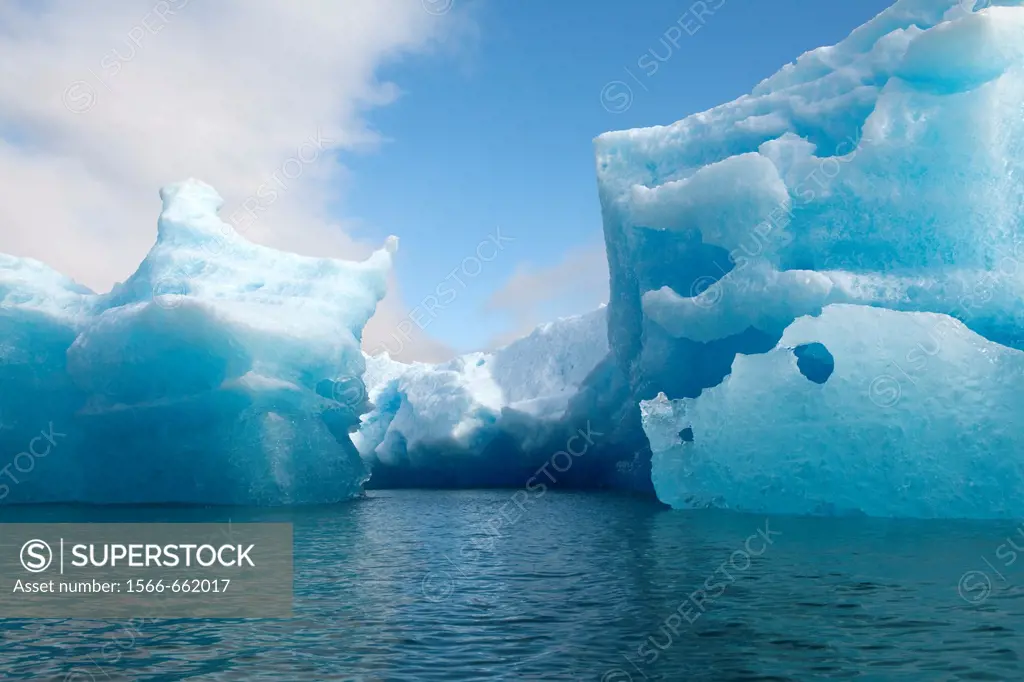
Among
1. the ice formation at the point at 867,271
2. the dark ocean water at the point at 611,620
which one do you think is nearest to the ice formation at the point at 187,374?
the ice formation at the point at 867,271

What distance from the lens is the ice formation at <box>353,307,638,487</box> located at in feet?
93.8

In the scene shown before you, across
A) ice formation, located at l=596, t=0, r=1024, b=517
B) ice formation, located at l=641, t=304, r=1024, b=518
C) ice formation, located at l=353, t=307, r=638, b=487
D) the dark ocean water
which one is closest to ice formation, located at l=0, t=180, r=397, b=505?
ice formation, located at l=353, t=307, r=638, b=487

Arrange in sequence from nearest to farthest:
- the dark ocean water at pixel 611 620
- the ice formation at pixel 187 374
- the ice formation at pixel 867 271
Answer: the dark ocean water at pixel 611 620
the ice formation at pixel 867 271
the ice formation at pixel 187 374

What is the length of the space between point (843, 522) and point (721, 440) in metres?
2.72

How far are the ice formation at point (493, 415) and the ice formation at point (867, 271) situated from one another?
A: 10.4 meters

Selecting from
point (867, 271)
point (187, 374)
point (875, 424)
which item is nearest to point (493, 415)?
point (187, 374)

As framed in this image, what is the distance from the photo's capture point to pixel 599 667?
5145mm

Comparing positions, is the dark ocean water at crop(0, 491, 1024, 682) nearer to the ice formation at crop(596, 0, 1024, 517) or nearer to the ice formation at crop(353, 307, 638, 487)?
the ice formation at crop(596, 0, 1024, 517)

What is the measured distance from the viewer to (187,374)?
20.2 metres

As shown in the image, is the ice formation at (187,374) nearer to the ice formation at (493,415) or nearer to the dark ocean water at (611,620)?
the ice formation at (493,415)

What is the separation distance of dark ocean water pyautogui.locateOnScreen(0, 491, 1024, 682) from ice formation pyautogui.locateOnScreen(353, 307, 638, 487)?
1584cm

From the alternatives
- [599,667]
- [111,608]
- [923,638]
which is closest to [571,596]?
[599,667]

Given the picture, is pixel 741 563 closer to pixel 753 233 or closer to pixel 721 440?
pixel 721 440

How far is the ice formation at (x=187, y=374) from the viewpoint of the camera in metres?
19.2
